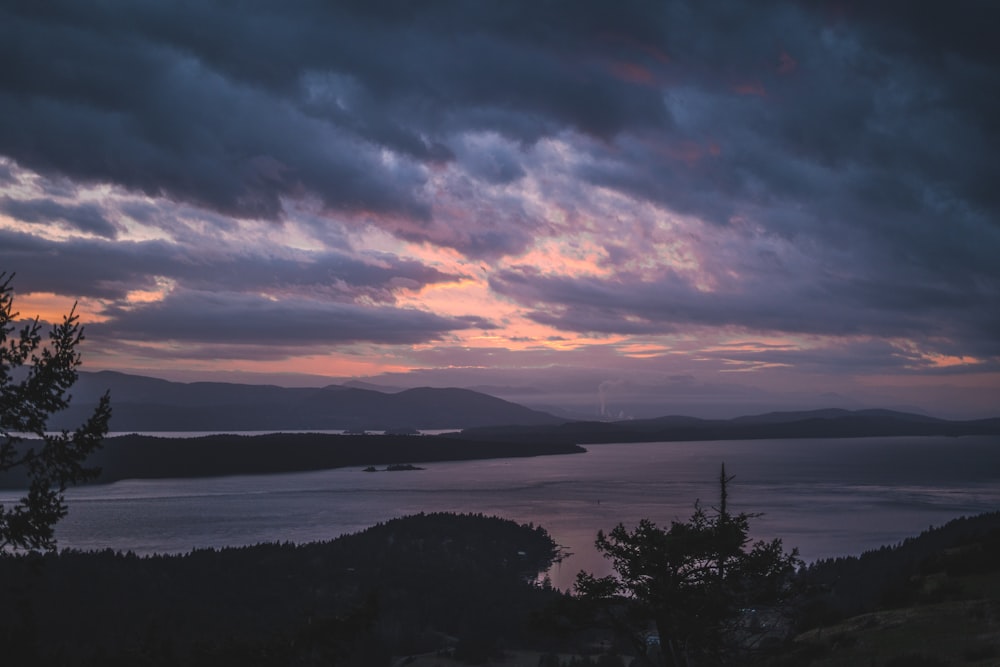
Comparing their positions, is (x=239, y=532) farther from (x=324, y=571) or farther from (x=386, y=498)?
(x=386, y=498)

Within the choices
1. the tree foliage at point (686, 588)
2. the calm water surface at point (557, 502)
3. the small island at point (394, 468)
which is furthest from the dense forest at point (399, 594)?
the small island at point (394, 468)

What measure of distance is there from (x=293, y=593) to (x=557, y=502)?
66.0 meters

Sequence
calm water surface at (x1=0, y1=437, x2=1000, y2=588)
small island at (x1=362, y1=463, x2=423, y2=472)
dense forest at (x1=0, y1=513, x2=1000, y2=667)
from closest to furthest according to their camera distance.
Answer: dense forest at (x1=0, y1=513, x2=1000, y2=667)
calm water surface at (x1=0, y1=437, x2=1000, y2=588)
small island at (x1=362, y1=463, x2=423, y2=472)

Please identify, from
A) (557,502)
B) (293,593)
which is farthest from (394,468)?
(293,593)

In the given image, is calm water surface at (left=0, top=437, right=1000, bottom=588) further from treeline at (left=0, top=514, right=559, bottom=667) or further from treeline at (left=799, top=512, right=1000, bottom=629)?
treeline at (left=0, top=514, right=559, bottom=667)

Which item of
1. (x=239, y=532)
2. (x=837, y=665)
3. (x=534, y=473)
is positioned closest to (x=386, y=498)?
(x=239, y=532)

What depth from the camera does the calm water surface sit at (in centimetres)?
7425

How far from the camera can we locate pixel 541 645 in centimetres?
3862

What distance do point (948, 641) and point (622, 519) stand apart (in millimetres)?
70883

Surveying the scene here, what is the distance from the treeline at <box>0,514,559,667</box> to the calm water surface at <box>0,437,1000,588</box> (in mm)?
9256

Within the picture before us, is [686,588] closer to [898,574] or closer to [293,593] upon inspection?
[898,574]

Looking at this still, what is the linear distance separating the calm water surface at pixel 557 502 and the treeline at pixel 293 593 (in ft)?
30.4

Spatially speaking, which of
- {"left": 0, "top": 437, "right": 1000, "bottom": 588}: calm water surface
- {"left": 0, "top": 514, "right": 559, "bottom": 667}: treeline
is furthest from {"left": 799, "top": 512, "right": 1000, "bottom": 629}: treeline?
{"left": 0, "top": 514, "right": 559, "bottom": 667}: treeline

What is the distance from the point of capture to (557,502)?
10725 cm
